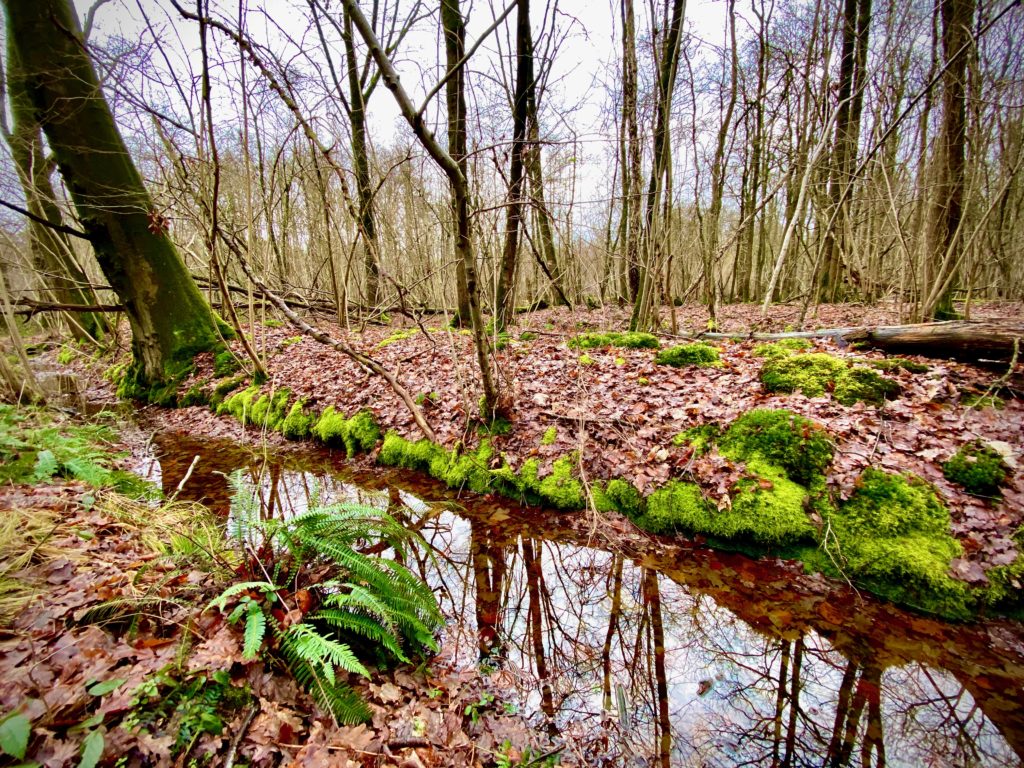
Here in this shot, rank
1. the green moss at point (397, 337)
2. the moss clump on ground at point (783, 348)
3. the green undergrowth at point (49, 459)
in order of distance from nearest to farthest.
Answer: the green undergrowth at point (49, 459), the moss clump on ground at point (783, 348), the green moss at point (397, 337)

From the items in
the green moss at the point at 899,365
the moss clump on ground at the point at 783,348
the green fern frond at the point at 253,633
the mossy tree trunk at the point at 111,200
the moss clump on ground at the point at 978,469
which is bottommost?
the green fern frond at the point at 253,633

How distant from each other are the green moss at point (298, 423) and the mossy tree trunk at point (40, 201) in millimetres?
4184

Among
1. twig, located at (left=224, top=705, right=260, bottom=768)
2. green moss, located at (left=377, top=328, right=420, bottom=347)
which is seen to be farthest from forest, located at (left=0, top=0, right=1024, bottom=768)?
green moss, located at (left=377, top=328, right=420, bottom=347)

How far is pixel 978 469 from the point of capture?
3062mm

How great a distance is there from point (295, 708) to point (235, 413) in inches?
240

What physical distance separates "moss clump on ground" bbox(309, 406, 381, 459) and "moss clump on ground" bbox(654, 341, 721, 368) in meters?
4.00

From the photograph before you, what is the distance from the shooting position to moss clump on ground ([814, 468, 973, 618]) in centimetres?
273

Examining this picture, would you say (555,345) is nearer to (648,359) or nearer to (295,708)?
(648,359)

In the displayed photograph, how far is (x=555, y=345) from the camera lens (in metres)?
7.14

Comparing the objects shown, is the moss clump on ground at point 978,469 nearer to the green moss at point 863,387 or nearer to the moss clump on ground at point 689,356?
the green moss at point 863,387

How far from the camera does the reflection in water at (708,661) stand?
2.03 meters

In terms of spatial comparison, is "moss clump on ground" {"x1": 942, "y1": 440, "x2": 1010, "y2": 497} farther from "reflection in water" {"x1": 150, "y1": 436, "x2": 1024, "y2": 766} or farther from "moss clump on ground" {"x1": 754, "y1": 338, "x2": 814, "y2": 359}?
"moss clump on ground" {"x1": 754, "y1": 338, "x2": 814, "y2": 359}

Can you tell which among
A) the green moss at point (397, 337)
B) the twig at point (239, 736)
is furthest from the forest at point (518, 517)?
the green moss at point (397, 337)

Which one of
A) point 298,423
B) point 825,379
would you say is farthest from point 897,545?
point 298,423
